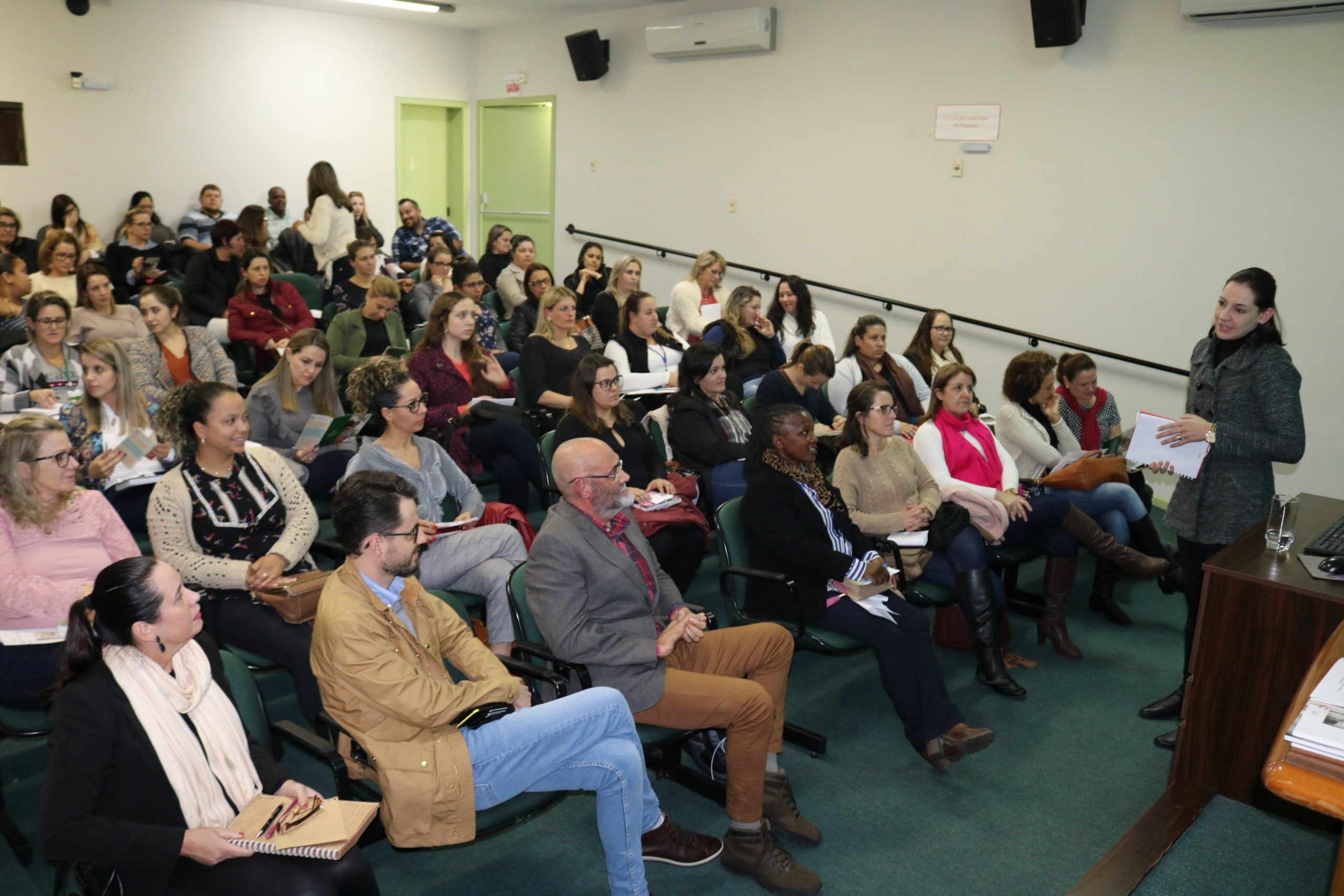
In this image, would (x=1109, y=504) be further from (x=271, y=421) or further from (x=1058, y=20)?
(x=271, y=421)

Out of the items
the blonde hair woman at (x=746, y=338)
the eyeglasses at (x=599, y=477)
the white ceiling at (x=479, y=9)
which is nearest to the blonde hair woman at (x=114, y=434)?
the eyeglasses at (x=599, y=477)

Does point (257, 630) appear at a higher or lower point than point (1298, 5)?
lower

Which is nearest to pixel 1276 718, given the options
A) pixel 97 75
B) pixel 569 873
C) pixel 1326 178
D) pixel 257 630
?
pixel 569 873

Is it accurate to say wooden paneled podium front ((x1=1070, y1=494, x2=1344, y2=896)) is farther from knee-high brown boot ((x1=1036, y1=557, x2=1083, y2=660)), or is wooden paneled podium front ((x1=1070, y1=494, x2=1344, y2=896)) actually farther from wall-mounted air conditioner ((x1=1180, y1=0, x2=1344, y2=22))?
wall-mounted air conditioner ((x1=1180, y1=0, x2=1344, y2=22))

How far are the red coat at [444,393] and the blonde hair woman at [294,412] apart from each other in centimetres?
49

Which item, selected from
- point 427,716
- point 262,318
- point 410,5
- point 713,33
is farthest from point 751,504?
point 410,5

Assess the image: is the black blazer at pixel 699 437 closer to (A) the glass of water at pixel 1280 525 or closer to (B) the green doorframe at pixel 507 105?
(A) the glass of water at pixel 1280 525

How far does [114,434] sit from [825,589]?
2705 millimetres

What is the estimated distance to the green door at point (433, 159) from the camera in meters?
10.9

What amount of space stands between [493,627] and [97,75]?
8.14 meters

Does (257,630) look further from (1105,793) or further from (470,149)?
(470,149)

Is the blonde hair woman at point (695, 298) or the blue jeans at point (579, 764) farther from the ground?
the blonde hair woman at point (695, 298)

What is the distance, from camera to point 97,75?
29.3 feet

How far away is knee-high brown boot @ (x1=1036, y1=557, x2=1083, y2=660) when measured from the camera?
417 cm
